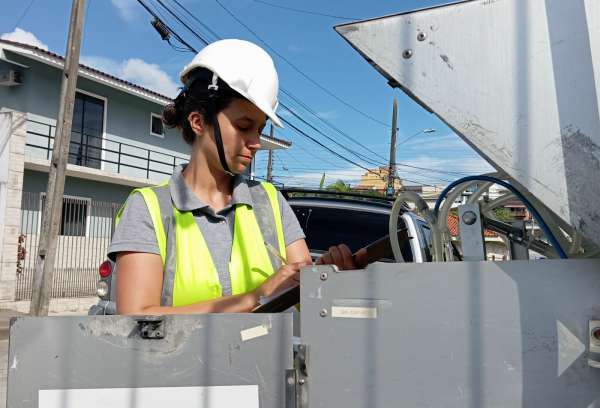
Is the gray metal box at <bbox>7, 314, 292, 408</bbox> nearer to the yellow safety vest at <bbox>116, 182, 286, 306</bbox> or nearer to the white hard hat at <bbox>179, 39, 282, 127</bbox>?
the yellow safety vest at <bbox>116, 182, 286, 306</bbox>

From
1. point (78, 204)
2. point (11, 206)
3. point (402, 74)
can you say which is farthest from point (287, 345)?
point (78, 204)

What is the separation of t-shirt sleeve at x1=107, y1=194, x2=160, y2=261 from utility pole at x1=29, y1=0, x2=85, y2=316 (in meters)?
7.90

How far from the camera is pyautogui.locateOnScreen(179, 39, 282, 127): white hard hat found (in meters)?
1.44

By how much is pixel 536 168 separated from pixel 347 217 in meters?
3.55

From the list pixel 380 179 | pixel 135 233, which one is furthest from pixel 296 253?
pixel 380 179

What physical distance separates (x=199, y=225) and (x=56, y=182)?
7.97 meters

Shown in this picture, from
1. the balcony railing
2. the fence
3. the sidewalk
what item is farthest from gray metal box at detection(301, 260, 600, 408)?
the balcony railing

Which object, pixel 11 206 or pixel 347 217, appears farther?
pixel 11 206

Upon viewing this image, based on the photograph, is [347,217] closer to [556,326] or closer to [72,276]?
[556,326]

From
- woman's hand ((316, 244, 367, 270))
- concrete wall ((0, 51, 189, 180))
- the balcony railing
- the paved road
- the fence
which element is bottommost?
the paved road

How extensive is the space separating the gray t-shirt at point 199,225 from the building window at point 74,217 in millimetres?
12362

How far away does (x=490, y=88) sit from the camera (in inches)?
36.6

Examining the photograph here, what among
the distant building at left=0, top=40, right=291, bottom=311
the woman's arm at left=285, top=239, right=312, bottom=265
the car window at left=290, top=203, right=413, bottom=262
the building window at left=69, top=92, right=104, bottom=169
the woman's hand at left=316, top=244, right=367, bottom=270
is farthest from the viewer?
the building window at left=69, top=92, right=104, bottom=169

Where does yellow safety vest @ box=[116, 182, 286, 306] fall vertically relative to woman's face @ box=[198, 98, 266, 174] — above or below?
below
